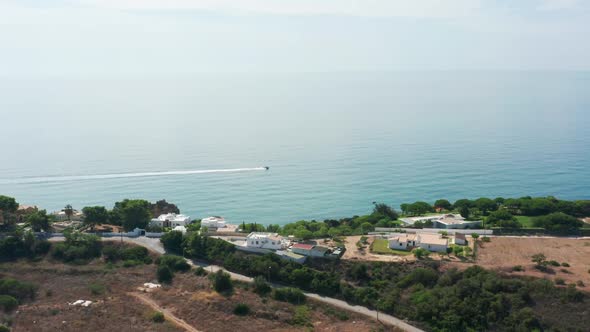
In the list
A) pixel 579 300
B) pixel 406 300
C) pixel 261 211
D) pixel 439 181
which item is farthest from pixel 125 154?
pixel 579 300

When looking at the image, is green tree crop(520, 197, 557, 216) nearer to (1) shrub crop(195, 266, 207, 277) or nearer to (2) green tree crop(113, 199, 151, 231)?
(1) shrub crop(195, 266, 207, 277)

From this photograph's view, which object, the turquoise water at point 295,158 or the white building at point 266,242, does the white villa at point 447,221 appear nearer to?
the turquoise water at point 295,158

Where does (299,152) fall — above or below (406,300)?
above

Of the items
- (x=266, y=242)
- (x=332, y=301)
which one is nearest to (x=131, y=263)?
(x=266, y=242)

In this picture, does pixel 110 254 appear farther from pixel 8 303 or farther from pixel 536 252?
pixel 536 252

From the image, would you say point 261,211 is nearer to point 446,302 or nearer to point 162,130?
point 446,302

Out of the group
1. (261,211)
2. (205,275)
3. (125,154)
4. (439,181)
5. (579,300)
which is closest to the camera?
(579,300)

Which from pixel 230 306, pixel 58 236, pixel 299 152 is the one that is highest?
pixel 299 152
